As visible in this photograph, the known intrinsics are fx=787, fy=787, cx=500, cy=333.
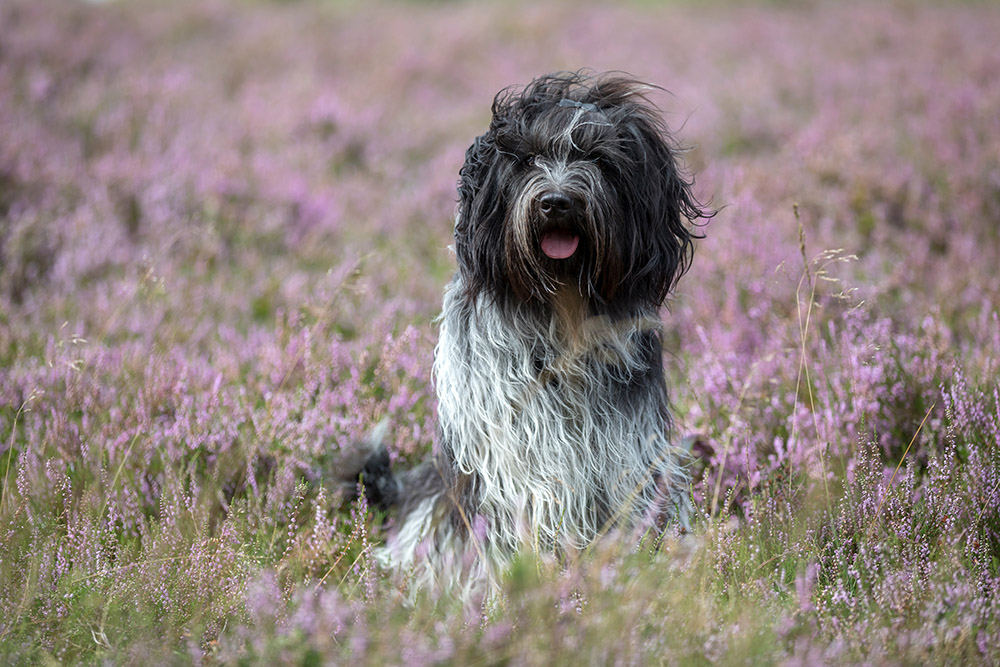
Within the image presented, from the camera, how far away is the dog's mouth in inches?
110

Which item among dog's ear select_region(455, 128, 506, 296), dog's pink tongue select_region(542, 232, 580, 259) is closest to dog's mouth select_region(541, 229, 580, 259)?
dog's pink tongue select_region(542, 232, 580, 259)

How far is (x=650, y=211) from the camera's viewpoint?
2928 mm

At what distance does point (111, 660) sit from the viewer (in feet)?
7.19

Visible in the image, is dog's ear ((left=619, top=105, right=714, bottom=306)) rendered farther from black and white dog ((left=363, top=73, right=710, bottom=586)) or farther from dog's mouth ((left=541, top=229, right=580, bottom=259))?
dog's mouth ((left=541, top=229, right=580, bottom=259))

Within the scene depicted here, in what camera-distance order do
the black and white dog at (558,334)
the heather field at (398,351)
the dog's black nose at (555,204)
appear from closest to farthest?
the heather field at (398,351), the dog's black nose at (555,204), the black and white dog at (558,334)

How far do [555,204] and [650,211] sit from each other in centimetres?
43

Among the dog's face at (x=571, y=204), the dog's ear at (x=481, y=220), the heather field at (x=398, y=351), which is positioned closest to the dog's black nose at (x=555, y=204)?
the dog's face at (x=571, y=204)

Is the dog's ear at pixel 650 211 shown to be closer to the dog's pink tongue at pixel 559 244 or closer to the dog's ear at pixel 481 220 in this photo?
the dog's pink tongue at pixel 559 244

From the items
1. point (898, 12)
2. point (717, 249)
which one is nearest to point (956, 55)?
point (898, 12)

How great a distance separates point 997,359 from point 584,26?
36.9ft

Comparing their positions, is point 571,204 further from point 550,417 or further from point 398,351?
point 398,351

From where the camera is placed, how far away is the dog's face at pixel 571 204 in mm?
2787

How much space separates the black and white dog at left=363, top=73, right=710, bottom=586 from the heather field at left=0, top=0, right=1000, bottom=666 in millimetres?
289

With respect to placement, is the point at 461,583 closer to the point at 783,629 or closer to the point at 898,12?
the point at 783,629
